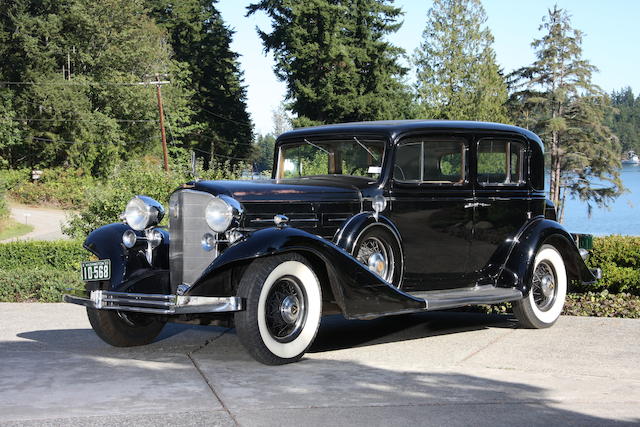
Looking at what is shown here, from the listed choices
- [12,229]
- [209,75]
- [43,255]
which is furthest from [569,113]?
[43,255]

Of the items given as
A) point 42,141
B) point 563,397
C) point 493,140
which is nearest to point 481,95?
point 42,141

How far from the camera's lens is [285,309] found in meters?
6.38

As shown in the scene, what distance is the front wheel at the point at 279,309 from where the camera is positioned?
6.13 meters

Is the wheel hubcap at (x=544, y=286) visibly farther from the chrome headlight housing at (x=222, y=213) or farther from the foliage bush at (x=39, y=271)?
the foliage bush at (x=39, y=271)

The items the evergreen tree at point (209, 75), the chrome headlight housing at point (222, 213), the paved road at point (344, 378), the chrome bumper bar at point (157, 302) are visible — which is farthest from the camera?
the evergreen tree at point (209, 75)

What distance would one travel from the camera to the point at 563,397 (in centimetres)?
527

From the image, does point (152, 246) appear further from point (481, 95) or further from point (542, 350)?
point (481, 95)

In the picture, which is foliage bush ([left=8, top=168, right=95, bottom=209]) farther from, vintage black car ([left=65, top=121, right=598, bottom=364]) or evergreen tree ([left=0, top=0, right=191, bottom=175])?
vintage black car ([left=65, top=121, right=598, bottom=364])

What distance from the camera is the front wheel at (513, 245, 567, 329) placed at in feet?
27.1

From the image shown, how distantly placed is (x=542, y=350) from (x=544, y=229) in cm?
165

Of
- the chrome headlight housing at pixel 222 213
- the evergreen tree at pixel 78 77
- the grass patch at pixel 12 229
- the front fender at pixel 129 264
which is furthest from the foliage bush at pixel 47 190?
the chrome headlight housing at pixel 222 213

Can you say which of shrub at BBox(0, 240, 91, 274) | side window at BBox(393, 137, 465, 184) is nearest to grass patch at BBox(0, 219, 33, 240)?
shrub at BBox(0, 240, 91, 274)

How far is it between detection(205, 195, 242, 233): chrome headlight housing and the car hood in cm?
22

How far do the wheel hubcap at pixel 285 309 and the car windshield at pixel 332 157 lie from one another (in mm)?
1619
